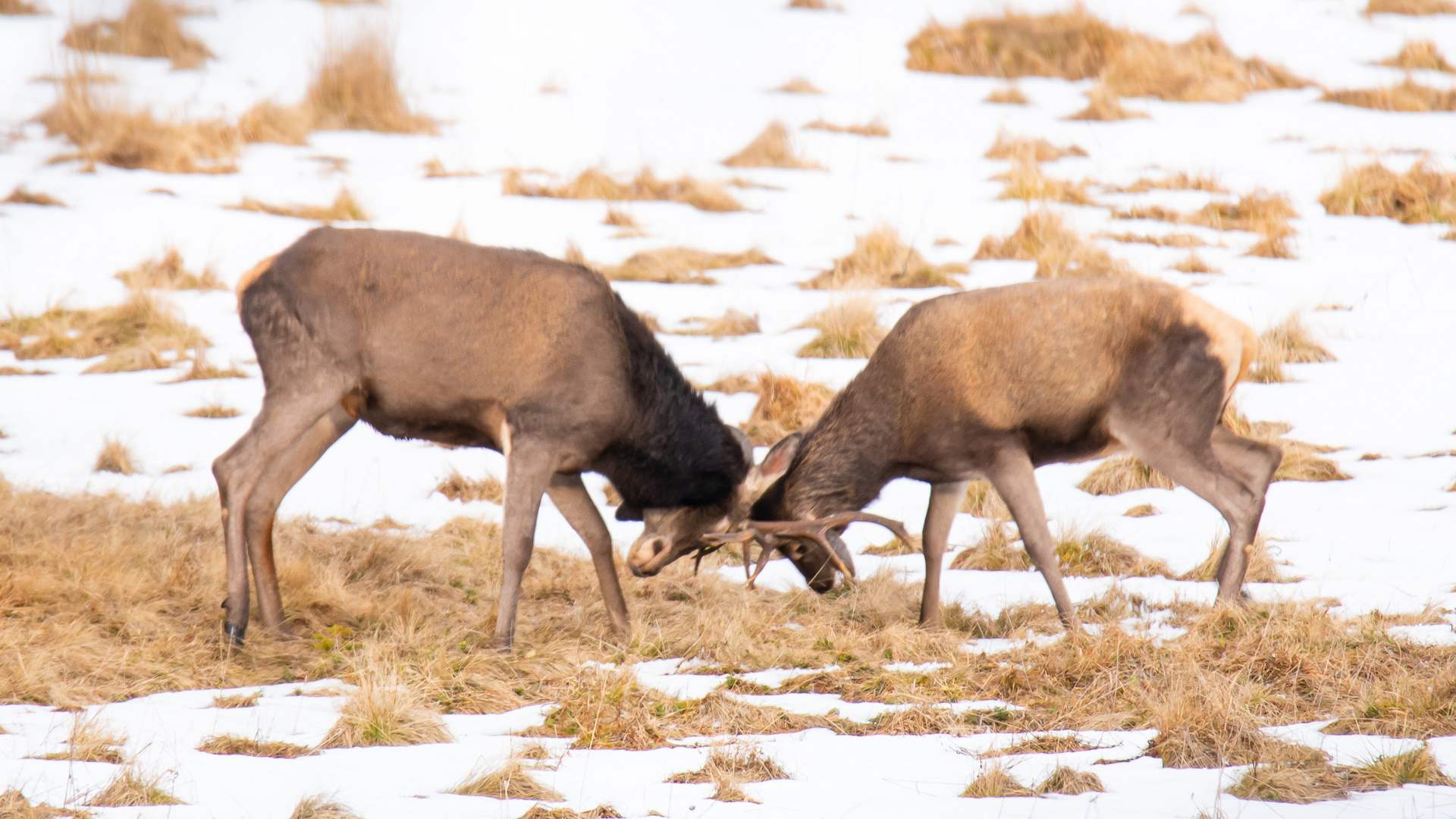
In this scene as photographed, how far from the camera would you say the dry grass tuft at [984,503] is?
29.4 feet

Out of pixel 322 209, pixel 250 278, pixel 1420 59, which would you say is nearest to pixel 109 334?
pixel 322 209

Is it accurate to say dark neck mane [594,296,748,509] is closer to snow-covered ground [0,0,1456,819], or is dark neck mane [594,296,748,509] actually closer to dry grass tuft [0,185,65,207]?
snow-covered ground [0,0,1456,819]

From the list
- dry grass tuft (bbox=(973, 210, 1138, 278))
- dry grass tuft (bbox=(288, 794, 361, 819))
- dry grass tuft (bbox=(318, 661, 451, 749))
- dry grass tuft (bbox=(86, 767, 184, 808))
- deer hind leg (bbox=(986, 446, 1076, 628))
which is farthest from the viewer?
dry grass tuft (bbox=(973, 210, 1138, 278))

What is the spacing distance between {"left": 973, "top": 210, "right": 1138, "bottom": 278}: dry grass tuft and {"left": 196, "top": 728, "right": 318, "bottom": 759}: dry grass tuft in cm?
890

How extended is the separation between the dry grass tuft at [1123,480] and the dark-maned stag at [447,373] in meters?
3.48

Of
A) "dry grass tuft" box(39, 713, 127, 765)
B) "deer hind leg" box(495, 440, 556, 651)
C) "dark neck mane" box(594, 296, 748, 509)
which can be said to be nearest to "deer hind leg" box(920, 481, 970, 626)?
"dark neck mane" box(594, 296, 748, 509)

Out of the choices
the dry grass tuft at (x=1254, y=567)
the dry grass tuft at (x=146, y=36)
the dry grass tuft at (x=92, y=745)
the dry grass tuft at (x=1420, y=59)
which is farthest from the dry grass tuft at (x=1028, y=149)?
the dry grass tuft at (x=92, y=745)

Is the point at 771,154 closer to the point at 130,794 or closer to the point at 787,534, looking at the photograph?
the point at 787,534

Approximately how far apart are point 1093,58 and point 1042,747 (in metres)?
16.3

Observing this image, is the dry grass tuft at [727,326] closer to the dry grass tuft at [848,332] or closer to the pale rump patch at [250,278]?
the dry grass tuft at [848,332]

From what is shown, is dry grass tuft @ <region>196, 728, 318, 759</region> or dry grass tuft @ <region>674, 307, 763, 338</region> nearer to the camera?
dry grass tuft @ <region>196, 728, 318, 759</region>

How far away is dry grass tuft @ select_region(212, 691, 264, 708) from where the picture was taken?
5.56 meters

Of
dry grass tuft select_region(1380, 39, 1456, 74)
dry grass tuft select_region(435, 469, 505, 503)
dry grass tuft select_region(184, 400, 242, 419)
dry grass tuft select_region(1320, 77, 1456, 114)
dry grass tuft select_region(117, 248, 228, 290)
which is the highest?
dry grass tuft select_region(1380, 39, 1456, 74)

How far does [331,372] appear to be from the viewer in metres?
6.78
